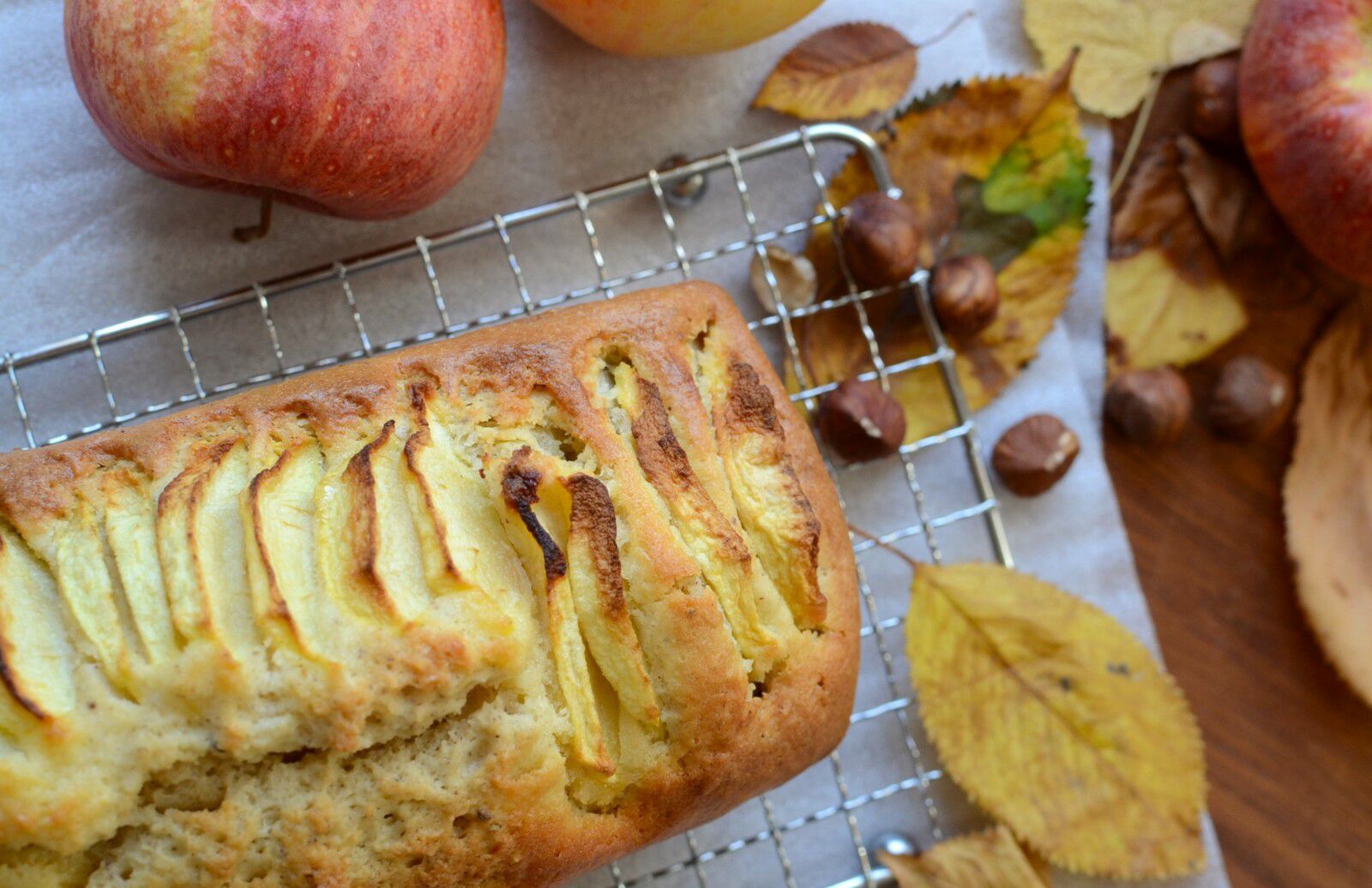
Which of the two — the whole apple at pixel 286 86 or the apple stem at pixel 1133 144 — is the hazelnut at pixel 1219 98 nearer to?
the apple stem at pixel 1133 144

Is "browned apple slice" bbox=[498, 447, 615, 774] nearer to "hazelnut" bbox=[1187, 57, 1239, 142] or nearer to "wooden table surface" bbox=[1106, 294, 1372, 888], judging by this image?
"wooden table surface" bbox=[1106, 294, 1372, 888]

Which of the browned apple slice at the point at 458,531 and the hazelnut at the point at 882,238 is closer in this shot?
the browned apple slice at the point at 458,531

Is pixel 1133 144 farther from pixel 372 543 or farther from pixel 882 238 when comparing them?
pixel 372 543

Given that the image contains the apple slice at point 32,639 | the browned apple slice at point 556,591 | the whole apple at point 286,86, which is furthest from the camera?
the whole apple at point 286,86

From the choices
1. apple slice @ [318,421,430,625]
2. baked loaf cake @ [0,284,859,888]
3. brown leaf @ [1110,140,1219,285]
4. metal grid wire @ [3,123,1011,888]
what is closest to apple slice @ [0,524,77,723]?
baked loaf cake @ [0,284,859,888]

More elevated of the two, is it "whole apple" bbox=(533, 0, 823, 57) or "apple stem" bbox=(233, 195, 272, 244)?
"whole apple" bbox=(533, 0, 823, 57)

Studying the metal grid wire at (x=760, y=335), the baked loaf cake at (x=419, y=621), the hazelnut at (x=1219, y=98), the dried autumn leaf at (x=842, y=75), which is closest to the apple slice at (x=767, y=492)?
the baked loaf cake at (x=419, y=621)
